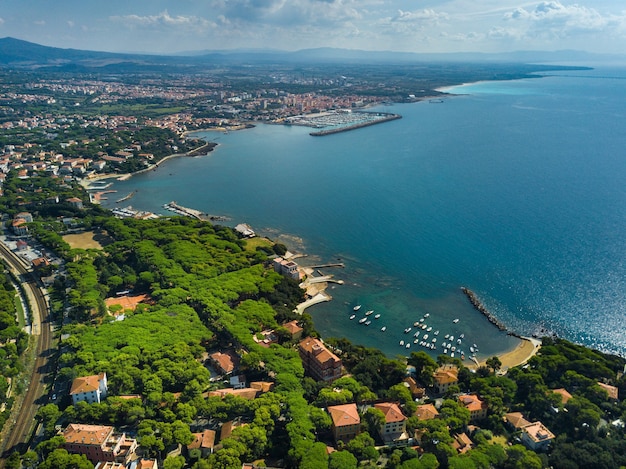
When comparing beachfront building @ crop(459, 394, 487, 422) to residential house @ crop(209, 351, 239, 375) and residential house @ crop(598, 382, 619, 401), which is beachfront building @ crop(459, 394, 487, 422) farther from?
residential house @ crop(209, 351, 239, 375)

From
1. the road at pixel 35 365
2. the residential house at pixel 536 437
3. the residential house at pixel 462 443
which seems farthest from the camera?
the road at pixel 35 365

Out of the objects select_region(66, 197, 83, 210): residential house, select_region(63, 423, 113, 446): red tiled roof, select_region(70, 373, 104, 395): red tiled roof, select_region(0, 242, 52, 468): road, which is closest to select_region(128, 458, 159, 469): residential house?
select_region(63, 423, 113, 446): red tiled roof

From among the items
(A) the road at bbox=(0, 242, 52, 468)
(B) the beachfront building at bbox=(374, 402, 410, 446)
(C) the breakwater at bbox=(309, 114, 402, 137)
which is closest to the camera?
(A) the road at bbox=(0, 242, 52, 468)

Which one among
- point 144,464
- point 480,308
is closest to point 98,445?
point 144,464

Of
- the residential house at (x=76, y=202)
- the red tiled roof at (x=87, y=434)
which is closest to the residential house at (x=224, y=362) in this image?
the red tiled roof at (x=87, y=434)

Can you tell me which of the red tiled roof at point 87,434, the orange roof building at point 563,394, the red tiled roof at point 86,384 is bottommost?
the orange roof building at point 563,394

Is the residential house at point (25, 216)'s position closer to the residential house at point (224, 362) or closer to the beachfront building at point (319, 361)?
the residential house at point (224, 362)

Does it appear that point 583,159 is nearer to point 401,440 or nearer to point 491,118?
point 491,118

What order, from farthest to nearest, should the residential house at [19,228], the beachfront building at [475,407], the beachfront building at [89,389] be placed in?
the residential house at [19,228] < the beachfront building at [475,407] < the beachfront building at [89,389]
